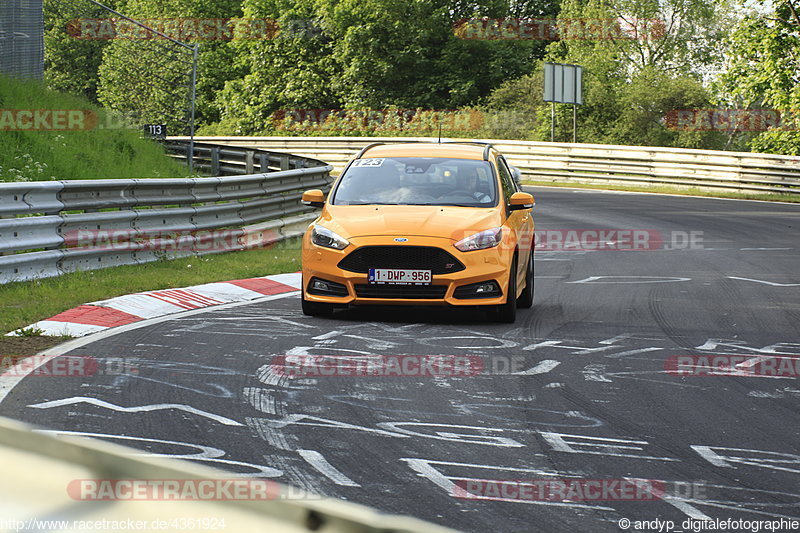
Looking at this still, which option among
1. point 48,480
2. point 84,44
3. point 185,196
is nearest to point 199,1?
point 84,44

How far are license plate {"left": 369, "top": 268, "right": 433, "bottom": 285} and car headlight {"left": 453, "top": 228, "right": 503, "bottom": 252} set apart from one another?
41 cm

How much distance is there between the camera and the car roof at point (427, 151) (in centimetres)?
1173

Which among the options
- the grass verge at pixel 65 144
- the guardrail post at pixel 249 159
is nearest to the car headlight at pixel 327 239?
the grass verge at pixel 65 144

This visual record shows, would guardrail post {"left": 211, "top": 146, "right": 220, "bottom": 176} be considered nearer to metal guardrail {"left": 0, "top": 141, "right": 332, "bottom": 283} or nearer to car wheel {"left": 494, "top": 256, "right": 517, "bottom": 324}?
metal guardrail {"left": 0, "top": 141, "right": 332, "bottom": 283}

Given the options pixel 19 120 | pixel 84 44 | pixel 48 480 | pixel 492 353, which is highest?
pixel 84 44

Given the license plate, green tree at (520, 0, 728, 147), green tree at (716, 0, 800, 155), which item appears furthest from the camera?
green tree at (520, 0, 728, 147)

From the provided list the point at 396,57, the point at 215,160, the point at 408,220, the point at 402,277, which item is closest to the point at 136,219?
the point at 408,220

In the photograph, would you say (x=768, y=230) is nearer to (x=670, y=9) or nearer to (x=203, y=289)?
(x=203, y=289)

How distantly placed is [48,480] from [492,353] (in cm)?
670

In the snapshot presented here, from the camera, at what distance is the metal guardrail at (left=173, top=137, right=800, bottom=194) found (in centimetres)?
2959

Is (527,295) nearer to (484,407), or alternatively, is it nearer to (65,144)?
(484,407)

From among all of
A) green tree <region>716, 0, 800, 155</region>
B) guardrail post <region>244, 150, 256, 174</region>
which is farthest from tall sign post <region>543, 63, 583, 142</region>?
guardrail post <region>244, 150, 256, 174</region>

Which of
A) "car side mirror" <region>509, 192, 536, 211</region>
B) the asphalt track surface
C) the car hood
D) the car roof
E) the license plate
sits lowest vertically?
the asphalt track surface

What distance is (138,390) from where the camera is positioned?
6.79 metres
